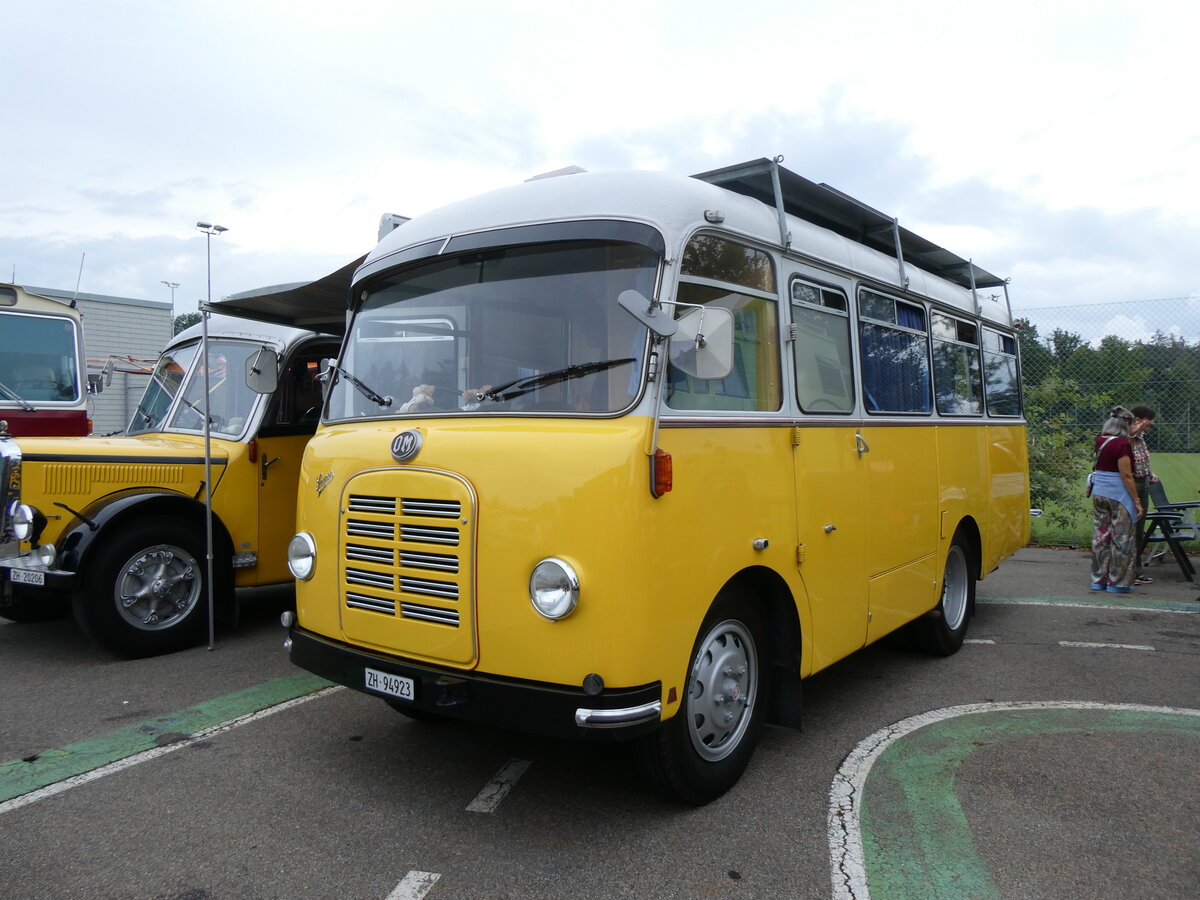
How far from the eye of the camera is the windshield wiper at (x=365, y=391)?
4293mm

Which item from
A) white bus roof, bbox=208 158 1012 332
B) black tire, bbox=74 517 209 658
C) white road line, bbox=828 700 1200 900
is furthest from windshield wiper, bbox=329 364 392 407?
white road line, bbox=828 700 1200 900

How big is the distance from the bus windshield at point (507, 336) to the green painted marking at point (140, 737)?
2.02 meters

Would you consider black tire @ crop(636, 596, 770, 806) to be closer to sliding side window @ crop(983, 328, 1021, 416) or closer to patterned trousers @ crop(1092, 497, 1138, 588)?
sliding side window @ crop(983, 328, 1021, 416)

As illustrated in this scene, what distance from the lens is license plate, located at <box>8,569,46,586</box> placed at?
5895mm

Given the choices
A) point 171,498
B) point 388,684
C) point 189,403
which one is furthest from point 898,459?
point 189,403

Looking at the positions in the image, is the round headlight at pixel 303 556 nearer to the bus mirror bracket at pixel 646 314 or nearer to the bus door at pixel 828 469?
the bus mirror bracket at pixel 646 314

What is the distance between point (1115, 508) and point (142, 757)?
8906 mm

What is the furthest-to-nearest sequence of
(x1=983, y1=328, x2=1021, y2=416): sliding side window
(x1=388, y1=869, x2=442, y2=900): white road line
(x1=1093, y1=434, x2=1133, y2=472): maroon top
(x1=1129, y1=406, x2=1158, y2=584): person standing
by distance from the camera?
(x1=1129, y1=406, x2=1158, y2=584): person standing → (x1=1093, y1=434, x2=1133, y2=472): maroon top → (x1=983, y1=328, x2=1021, y2=416): sliding side window → (x1=388, y1=869, x2=442, y2=900): white road line

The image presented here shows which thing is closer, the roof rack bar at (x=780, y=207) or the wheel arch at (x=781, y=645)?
the wheel arch at (x=781, y=645)

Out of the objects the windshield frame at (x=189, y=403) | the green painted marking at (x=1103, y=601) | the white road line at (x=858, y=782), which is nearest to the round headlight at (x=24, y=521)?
the windshield frame at (x=189, y=403)

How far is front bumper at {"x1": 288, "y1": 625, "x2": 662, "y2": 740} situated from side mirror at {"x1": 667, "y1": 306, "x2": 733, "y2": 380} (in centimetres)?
129

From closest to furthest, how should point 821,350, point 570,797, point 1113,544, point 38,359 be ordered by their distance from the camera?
A: 1. point 570,797
2. point 821,350
3. point 38,359
4. point 1113,544

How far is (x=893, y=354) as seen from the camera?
5.66m

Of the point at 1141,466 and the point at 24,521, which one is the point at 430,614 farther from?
the point at 1141,466
